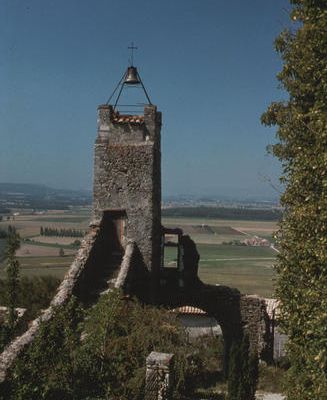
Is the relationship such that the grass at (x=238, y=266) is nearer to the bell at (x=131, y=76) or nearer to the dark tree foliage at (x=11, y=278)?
the bell at (x=131, y=76)

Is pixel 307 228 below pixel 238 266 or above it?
above

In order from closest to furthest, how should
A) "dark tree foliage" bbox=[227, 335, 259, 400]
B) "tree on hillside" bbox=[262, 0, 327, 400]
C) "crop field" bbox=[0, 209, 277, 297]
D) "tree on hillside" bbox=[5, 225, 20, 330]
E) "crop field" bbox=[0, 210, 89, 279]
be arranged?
"tree on hillside" bbox=[262, 0, 327, 400] < "tree on hillside" bbox=[5, 225, 20, 330] < "dark tree foliage" bbox=[227, 335, 259, 400] < "crop field" bbox=[0, 210, 89, 279] < "crop field" bbox=[0, 209, 277, 297]

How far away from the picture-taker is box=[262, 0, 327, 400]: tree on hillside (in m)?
12.6

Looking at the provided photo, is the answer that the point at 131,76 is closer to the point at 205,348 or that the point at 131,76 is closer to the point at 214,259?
the point at 205,348

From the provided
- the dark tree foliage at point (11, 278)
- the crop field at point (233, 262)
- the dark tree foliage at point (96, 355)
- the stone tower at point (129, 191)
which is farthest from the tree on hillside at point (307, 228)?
the crop field at point (233, 262)

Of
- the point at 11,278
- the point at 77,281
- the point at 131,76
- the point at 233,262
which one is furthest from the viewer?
the point at 233,262

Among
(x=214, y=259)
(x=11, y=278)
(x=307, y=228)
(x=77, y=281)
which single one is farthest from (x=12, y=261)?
(x=214, y=259)

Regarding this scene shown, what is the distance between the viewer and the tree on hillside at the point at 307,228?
1256 centimetres

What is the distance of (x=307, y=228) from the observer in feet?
47.1

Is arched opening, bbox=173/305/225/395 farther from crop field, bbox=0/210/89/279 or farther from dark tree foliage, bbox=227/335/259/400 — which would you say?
crop field, bbox=0/210/89/279

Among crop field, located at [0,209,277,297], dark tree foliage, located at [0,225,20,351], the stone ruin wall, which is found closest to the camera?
the stone ruin wall

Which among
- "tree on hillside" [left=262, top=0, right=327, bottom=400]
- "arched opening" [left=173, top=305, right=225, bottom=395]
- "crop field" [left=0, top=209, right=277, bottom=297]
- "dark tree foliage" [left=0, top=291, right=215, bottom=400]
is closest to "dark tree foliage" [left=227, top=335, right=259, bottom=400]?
"arched opening" [left=173, top=305, right=225, bottom=395]

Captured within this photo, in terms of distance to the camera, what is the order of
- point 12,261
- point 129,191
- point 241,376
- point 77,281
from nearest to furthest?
point 12,261, point 241,376, point 77,281, point 129,191

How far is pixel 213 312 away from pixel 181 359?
9956mm
